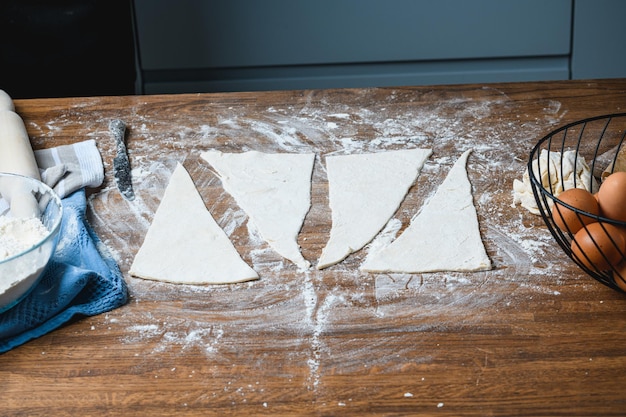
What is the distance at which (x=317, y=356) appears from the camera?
836 millimetres

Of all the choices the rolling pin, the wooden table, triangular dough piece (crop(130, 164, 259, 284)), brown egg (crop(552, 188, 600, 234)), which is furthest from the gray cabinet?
brown egg (crop(552, 188, 600, 234))

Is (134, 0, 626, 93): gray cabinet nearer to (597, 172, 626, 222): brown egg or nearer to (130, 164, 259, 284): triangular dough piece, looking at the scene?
(130, 164, 259, 284): triangular dough piece

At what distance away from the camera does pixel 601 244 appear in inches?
32.9

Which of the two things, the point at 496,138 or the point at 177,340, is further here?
the point at 496,138

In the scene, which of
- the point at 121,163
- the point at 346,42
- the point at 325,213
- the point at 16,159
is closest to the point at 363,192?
the point at 325,213

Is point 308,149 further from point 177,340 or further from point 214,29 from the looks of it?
point 214,29

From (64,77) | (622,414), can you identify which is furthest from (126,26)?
(622,414)

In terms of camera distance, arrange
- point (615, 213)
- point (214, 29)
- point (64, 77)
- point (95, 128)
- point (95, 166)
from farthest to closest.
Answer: point (214, 29), point (64, 77), point (95, 128), point (95, 166), point (615, 213)

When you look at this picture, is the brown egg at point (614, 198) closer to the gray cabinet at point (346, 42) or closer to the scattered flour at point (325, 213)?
the scattered flour at point (325, 213)

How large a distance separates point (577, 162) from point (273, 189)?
0.47 m

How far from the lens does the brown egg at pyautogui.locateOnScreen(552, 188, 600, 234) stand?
2.83 feet

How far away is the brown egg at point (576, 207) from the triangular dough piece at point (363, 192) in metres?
0.28

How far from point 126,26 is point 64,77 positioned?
0.81 ft

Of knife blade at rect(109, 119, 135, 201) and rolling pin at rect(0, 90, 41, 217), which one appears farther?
knife blade at rect(109, 119, 135, 201)
